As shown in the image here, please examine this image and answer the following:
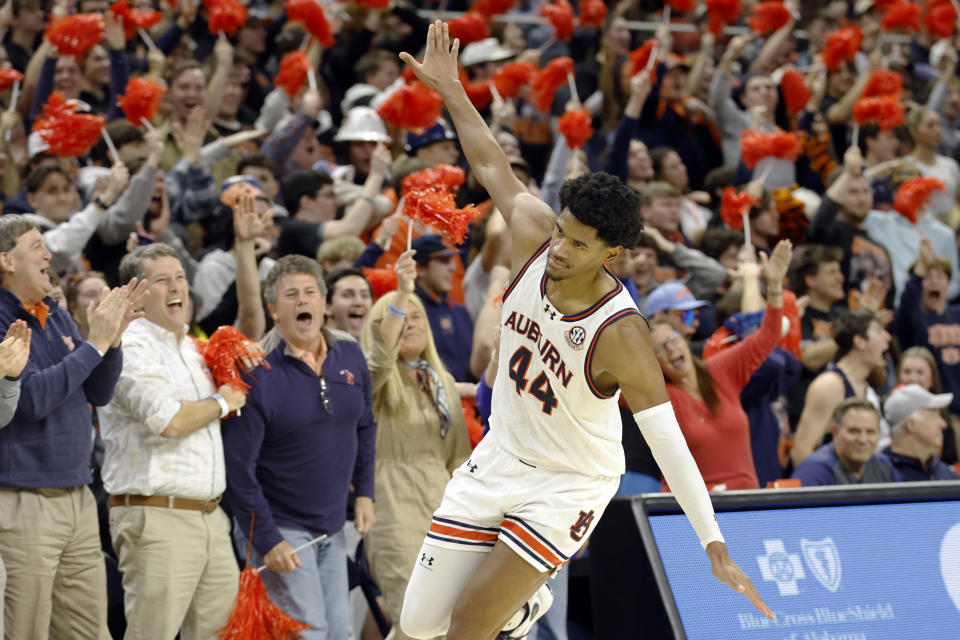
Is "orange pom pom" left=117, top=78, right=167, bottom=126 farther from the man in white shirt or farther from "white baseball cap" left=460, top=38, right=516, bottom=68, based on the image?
"white baseball cap" left=460, top=38, right=516, bottom=68

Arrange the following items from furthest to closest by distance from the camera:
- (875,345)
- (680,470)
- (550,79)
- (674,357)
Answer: (550,79), (875,345), (674,357), (680,470)

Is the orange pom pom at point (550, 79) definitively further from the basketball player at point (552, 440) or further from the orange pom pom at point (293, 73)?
the basketball player at point (552, 440)

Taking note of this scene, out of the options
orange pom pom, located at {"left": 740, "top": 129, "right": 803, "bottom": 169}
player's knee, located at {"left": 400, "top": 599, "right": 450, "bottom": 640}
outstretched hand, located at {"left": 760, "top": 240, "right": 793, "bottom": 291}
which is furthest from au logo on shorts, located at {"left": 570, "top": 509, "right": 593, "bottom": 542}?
orange pom pom, located at {"left": 740, "top": 129, "right": 803, "bottom": 169}

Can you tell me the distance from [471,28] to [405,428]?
276 inches

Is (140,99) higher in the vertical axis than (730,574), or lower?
lower

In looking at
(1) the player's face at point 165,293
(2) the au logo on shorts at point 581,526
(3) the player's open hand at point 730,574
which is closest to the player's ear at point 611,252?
(2) the au logo on shorts at point 581,526

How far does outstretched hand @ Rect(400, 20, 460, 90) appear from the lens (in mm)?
5031

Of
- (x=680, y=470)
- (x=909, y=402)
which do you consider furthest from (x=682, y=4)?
(x=680, y=470)

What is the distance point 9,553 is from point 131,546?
52 cm

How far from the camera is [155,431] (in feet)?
17.1

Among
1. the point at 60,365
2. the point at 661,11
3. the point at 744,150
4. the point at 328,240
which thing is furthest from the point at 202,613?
the point at 661,11

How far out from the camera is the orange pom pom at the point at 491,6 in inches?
506

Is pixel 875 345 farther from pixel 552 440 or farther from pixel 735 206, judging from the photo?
pixel 552 440

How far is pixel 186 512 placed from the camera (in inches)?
211
